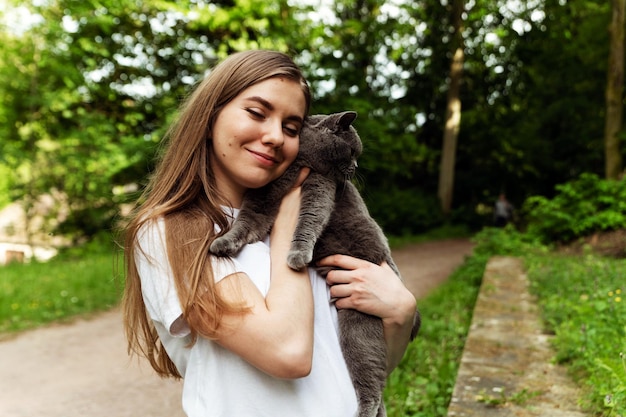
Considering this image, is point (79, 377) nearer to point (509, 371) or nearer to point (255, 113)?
point (509, 371)

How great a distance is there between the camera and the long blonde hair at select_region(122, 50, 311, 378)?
4.92ft

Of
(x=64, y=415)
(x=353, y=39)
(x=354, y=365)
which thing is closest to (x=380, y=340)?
(x=354, y=365)

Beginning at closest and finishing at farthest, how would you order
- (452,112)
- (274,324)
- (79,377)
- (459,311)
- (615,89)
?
(274,324) → (79,377) → (459,311) → (615,89) → (452,112)

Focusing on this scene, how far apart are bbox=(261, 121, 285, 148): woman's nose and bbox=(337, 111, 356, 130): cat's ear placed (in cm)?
35

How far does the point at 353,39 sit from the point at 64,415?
12.4 meters

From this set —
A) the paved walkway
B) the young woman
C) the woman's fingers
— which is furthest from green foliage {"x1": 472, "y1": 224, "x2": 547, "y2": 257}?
the young woman

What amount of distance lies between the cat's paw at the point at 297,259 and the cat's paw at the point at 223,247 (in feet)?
0.55

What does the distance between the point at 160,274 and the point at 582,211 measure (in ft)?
35.6

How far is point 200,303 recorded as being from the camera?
4.66 ft

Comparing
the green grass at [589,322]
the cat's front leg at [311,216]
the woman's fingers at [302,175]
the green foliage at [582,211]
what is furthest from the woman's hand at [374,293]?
the green foliage at [582,211]

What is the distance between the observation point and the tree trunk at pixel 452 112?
17031mm

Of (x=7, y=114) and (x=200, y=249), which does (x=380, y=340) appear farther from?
(x=7, y=114)

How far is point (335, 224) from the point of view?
1.90 m

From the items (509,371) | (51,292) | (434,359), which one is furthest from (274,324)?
(51,292)
